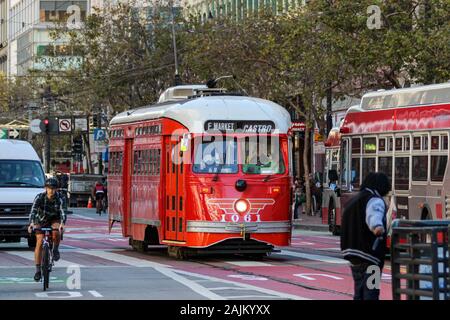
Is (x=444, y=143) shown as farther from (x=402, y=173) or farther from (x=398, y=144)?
(x=398, y=144)

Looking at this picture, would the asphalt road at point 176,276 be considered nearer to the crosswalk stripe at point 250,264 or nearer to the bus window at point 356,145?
the crosswalk stripe at point 250,264

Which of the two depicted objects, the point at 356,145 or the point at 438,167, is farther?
the point at 356,145

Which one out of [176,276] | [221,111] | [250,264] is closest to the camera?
[176,276]

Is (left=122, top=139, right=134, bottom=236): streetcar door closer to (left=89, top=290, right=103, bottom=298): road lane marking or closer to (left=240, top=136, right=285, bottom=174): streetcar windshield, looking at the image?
(left=240, top=136, right=285, bottom=174): streetcar windshield

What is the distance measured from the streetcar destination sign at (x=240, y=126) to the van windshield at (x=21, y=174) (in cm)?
818

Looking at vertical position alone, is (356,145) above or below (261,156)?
above

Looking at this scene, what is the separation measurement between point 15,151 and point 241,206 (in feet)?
31.1

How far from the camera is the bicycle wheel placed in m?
21.8

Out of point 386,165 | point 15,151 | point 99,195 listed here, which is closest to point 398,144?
point 386,165

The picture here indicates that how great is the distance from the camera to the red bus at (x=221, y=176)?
28.6 metres

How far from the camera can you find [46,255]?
872 inches

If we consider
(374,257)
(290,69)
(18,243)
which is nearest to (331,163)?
(18,243)

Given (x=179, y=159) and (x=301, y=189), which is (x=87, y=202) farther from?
→ (x=179, y=159)

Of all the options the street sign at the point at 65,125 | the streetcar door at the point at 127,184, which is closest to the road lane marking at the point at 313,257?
the streetcar door at the point at 127,184
